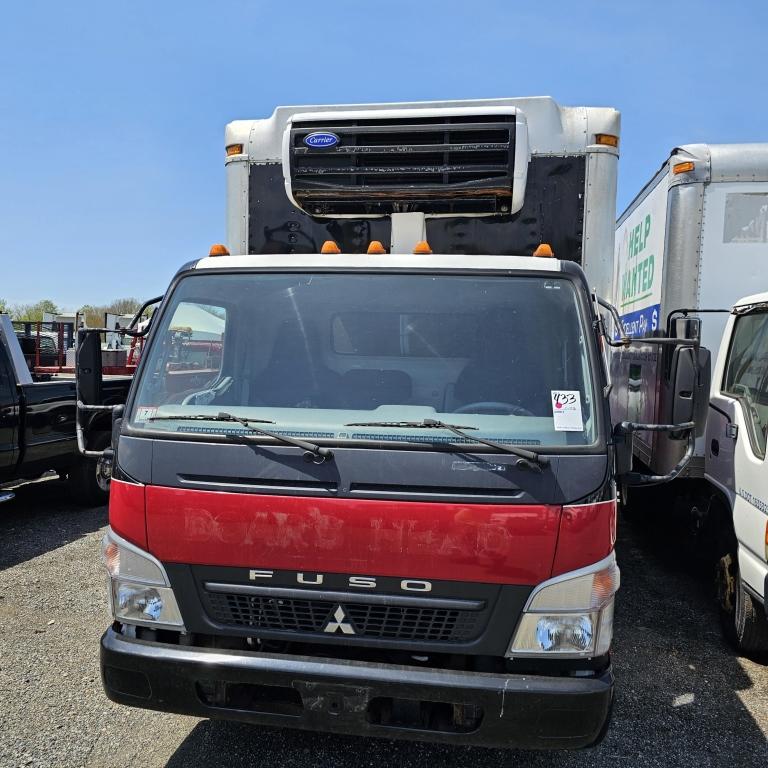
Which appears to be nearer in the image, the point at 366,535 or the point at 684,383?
the point at 366,535

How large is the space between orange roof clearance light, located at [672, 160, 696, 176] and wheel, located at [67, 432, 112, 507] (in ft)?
20.3

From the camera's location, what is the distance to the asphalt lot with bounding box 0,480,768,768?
3.12 meters

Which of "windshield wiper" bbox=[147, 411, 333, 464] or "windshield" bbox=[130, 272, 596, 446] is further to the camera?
"windshield" bbox=[130, 272, 596, 446]

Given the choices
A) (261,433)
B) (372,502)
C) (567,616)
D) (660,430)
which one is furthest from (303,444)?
(660,430)

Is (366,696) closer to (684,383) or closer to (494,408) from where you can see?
Answer: (494,408)

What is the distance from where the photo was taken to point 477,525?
2.48 m

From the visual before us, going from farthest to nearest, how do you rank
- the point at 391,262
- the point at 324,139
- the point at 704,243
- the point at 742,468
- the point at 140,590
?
the point at 704,243 < the point at 742,468 < the point at 324,139 < the point at 391,262 < the point at 140,590

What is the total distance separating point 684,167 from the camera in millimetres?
4879

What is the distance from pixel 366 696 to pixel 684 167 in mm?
4233

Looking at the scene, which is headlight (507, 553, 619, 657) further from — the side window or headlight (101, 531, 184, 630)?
the side window

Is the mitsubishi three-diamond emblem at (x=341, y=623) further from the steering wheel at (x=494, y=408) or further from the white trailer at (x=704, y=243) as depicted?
the white trailer at (x=704, y=243)

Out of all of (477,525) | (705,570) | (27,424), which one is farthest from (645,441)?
(27,424)

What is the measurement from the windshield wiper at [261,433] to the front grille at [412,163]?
1638mm

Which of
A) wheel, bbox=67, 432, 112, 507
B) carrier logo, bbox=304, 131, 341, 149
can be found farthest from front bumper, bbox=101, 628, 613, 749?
wheel, bbox=67, 432, 112, 507
